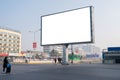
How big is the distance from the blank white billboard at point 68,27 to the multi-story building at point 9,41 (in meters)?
86.4

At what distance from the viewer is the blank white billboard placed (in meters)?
43.9

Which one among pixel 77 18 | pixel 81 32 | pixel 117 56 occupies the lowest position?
pixel 117 56

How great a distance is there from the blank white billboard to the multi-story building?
86.4 metres

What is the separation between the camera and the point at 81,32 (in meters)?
44.2

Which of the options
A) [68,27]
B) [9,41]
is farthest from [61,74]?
[9,41]

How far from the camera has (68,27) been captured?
46000 mm

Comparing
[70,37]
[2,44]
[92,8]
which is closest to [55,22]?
[70,37]

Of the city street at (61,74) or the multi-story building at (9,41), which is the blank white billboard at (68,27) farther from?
the multi-story building at (9,41)

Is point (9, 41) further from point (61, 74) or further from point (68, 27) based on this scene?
point (61, 74)

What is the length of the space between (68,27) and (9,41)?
332 ft

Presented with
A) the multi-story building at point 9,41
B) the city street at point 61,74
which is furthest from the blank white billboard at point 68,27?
the multi-story building at point 9,41

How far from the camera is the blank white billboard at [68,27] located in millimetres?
43906

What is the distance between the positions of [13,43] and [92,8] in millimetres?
107919

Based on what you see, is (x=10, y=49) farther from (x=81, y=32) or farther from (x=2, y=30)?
(x=81, y=32)
